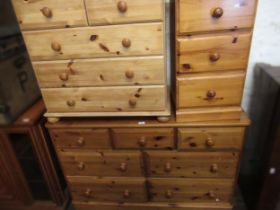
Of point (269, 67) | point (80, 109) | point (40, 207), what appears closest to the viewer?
point (80, 109)

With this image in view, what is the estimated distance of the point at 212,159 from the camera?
1.21 meters

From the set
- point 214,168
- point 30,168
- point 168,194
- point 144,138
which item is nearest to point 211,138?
point 214,168

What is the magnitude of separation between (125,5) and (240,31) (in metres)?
0.51

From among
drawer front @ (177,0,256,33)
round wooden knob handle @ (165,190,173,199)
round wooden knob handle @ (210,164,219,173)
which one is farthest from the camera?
round wooden knob handle @ (165,190,173,199)

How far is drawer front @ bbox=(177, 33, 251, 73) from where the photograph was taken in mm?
929

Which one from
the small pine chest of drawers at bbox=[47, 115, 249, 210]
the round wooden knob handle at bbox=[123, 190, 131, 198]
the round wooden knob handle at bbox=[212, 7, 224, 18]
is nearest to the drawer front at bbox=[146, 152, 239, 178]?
the small pine chest of drawers at bbox=[47, 115, 249, 210]

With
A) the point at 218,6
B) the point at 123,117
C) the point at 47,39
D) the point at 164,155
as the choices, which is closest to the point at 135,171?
the point at 164,155

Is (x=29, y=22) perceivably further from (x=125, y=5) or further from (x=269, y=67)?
(x=269, y=67)

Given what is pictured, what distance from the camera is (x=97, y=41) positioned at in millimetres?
965

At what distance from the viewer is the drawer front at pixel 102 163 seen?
4.20 feet

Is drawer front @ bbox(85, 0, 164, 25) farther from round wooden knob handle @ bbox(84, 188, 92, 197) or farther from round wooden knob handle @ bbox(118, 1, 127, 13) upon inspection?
round wooden knob handle @ bbox(84, 188, 92, 197)

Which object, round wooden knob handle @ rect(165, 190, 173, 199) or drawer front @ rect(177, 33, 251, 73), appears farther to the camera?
round wooden knob handle @ rect(165, 190, 173, 199)

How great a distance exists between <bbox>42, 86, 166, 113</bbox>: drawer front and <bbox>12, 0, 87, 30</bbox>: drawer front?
1.06 feet

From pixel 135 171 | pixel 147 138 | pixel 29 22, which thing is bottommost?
pixel 135 171
